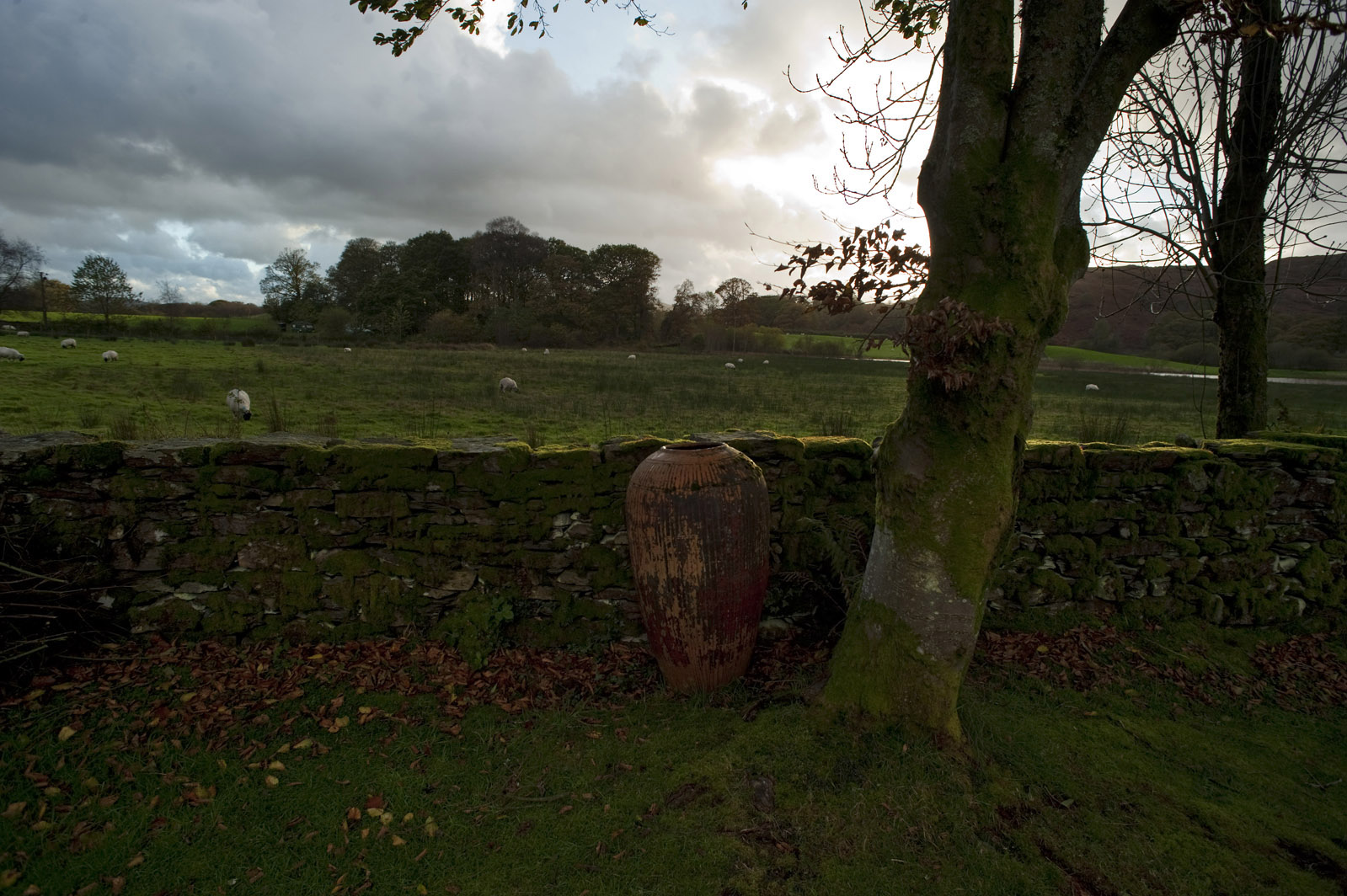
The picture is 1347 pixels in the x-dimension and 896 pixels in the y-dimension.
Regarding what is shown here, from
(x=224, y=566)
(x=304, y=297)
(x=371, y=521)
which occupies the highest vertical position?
(x=304, y=297)

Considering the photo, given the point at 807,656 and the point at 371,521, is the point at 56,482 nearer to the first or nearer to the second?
the point at 371,521

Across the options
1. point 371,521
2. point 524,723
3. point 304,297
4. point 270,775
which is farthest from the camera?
point 304,297

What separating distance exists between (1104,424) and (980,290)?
36.9ft

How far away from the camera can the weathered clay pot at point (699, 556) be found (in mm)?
3398

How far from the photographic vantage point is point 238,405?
10133mm

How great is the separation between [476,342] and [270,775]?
40689 millimetres

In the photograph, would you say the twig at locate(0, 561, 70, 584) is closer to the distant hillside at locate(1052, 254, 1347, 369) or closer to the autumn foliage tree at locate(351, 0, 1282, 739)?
the autumn foliage tree at locate(351, 0, 1282, 739)

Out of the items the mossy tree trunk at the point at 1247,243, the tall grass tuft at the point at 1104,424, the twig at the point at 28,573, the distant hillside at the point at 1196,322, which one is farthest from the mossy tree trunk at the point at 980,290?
the twig at the point at 28,573

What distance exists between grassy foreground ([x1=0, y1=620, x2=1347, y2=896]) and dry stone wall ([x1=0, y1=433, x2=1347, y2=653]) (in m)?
0.32

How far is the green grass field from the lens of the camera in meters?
9.04

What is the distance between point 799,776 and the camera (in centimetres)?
285

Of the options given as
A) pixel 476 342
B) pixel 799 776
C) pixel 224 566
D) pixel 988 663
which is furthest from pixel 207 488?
pixel 476 342

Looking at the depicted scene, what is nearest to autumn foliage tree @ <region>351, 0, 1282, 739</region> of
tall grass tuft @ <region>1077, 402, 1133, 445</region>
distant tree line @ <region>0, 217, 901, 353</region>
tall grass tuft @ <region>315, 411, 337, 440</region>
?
tall grass tuft @ <region>1077, 402, 1133, 445</region>

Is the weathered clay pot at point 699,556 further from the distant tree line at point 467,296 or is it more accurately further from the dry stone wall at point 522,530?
the distant tree line at point 467,296
